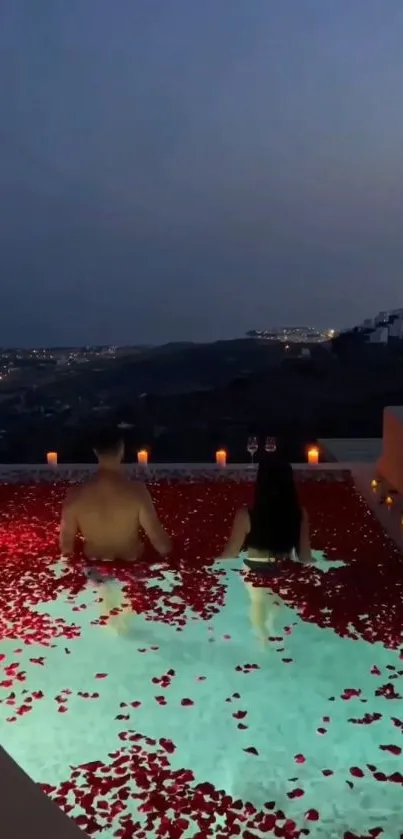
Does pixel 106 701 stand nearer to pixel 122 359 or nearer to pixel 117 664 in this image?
pixel 117 664

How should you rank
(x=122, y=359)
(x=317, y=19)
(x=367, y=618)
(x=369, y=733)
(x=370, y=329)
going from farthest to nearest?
(x=370, y=329) < (x=122, y=359) < (x=317, y=19) < (x=367, y=618) < (x=369, y=733)

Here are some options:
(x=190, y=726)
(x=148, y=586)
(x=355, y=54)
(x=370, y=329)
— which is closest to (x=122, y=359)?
(x=370, y=329)

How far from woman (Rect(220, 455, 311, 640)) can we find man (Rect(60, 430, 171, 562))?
42 cm

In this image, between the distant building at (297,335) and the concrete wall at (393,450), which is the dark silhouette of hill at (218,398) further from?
the concrete wall at (393,450)

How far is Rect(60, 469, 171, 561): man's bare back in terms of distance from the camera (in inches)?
161

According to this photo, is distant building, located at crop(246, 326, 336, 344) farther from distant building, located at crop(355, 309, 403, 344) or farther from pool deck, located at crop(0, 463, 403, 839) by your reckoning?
pool deck, located at crop(0, 463, 403, 839)

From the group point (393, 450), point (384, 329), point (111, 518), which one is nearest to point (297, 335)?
point (384, 329)

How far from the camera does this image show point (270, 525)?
13.1ft

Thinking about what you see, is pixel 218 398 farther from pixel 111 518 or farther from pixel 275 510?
pixel 275 510

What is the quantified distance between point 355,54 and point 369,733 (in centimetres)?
1292

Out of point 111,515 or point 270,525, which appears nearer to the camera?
point 270,525

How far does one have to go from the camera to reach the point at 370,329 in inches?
864

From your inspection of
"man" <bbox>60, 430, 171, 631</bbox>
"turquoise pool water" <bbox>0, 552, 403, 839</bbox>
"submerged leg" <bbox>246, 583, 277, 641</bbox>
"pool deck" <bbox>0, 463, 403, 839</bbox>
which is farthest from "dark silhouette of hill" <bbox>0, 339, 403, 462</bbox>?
"turquoise pool water" <bbox>0, 552, 403, 839</bbox>

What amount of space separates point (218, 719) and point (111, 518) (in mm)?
1347
